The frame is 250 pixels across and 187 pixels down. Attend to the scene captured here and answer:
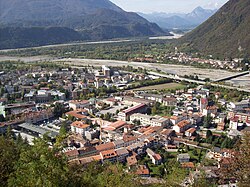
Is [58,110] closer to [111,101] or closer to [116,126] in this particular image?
[111,101]

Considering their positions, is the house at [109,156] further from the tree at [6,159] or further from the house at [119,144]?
the tree at [6,159]

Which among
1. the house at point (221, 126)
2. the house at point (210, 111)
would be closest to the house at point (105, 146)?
the house at point (221, 126)

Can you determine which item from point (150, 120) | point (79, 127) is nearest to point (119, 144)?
point (79, 127)

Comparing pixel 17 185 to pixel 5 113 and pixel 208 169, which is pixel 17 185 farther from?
pixel 5 113

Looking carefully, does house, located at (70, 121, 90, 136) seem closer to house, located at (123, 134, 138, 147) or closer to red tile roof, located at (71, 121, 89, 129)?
red tile roof, located at (71, 121, 89, 129)

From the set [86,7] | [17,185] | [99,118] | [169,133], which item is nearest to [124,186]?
[17,185]

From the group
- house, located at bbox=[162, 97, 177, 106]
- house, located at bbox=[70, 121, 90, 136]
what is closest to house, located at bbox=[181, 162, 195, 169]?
house, located at bbox=[70, 121, 90, 136]

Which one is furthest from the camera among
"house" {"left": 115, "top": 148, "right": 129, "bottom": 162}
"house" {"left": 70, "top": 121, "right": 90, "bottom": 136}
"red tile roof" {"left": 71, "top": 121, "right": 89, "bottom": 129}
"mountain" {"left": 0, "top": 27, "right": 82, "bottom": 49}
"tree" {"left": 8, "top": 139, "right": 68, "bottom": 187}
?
"mountain" {"left": 0, "top": 27, "right": 82, "bottom": 49}
